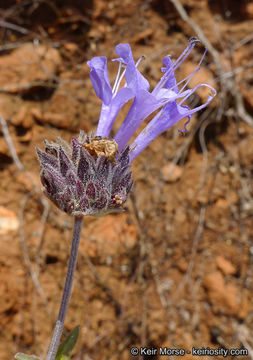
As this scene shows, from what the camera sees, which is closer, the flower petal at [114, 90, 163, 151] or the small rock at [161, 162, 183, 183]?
the flower petal at [114, 90, 163, 151]

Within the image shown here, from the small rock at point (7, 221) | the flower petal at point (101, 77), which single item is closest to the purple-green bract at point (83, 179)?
the flower petal at point (101, 77)

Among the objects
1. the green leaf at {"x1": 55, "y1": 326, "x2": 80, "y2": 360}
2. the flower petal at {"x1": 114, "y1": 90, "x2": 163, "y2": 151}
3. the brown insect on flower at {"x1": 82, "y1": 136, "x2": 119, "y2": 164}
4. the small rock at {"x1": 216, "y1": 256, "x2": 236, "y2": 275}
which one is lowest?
the small rock at {"x1": 216, "y1": 256, "x2": 236, "y2": 275}

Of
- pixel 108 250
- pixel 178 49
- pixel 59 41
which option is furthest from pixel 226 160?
pixel 59 41

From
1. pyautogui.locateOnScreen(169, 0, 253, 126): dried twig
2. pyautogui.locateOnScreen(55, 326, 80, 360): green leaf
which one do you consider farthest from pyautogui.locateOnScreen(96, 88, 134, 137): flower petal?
pyautogui.locateOnScreen(169, 0, 253, 126): dried twig

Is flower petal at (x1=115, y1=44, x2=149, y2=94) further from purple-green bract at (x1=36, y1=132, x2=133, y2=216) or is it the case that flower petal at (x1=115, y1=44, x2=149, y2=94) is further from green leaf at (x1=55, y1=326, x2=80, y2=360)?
green leaf at (x1=55, y1=326, x2=80, y2=360)

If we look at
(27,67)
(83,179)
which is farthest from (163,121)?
(27,67)

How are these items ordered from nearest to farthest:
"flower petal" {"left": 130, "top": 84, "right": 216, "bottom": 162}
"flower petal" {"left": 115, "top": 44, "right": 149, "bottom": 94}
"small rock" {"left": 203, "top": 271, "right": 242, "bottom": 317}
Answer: "flower petal" {"left": 115, "top": 44, "right": 149, "bottom": 94} < "flower petal" {"left": 130, "top": 84, "right": 216, "bottom": 162} < "small rock" {"left": 203, "top": 271, "right": 242, "bottom": 317}

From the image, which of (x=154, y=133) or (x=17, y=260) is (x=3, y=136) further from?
(x=154, y=133)
